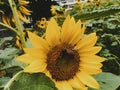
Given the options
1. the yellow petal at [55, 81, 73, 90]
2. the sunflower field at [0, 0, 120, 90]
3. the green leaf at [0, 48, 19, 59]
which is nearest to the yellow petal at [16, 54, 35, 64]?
the sunflower field at [0, 0, 120, 90]

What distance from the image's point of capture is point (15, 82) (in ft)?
2.99

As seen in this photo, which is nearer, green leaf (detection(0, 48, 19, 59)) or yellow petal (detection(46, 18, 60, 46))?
yellow petal (detection(46, 18, 60, 46))

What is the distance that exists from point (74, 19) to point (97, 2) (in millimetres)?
3426

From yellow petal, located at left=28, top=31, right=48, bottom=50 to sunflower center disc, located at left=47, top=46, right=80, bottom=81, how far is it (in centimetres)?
3

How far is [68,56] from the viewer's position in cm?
102

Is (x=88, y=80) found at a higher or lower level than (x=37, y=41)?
lower

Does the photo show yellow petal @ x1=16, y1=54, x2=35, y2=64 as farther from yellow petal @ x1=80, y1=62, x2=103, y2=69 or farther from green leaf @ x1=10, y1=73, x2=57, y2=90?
yellow petal @ x1=80, y1=62, x2=103, y2=69

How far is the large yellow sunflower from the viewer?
97 cm

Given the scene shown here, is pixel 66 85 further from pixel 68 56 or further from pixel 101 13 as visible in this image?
pixel 101 13

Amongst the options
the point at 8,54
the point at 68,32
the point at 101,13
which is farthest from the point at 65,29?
the point at 8,54

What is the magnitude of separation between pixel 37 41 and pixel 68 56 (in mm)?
115

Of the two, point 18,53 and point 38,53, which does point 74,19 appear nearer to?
point 38,53

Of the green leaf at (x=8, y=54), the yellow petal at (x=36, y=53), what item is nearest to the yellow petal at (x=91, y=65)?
the yellow petal at (x=36, y=53)

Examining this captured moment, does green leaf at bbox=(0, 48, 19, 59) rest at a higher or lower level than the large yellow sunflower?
lower
